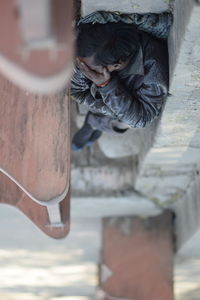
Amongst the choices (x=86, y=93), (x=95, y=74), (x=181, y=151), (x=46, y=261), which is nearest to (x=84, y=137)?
(x=181, y=151)

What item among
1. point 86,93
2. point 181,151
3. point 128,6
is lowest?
point 181,151

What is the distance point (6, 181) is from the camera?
2.22m

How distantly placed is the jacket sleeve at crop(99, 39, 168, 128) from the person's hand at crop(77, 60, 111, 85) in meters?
0.04

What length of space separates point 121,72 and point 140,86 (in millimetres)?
86

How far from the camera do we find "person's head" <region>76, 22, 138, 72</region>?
1862 mm

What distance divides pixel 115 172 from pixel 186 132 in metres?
0.80

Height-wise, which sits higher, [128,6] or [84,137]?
[128,6]

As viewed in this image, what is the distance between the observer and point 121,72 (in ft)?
6.64

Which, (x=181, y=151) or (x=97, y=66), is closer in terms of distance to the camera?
(x=97, y=66)

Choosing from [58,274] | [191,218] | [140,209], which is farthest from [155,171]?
[58,274]

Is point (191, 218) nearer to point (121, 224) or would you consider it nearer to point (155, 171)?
point (155, 171)

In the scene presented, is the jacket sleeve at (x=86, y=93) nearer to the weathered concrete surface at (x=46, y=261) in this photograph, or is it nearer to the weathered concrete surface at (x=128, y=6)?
the weathered concrete surface at (x=128, y=6)

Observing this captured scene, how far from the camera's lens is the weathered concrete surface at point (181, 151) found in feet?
6.00

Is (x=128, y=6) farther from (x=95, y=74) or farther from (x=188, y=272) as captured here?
(x=188, y=272)
